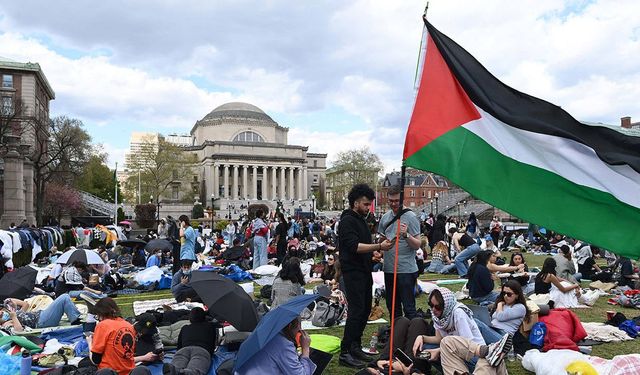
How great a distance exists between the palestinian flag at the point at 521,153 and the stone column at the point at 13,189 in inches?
944

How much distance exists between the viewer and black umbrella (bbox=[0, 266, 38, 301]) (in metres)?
9.34

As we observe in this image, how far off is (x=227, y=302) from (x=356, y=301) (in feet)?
4.83

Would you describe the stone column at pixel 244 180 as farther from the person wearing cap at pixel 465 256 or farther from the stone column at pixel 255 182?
the person wearing cap at pixel 465 256

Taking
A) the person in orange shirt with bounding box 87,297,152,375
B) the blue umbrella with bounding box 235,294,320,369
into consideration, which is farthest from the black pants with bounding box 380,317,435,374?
the person in orange shirt with bounding box 87,297,152,375

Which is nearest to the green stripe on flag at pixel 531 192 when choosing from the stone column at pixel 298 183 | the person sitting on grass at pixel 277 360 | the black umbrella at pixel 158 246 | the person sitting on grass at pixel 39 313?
the person sitting on grass at pixel 277 360

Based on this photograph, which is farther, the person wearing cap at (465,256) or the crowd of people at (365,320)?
the person wearing cap at (465,256)

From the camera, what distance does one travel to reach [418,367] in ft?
18.0

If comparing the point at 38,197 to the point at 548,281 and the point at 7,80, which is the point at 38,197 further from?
the point at 548,281

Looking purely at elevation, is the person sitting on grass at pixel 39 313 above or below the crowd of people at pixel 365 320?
below

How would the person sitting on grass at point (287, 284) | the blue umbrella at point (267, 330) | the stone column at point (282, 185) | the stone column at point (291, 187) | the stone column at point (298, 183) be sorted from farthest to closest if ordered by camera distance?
the stone column at point (298, 183)
the stone column at point (291, 187)
the stone column at point (282, 185)
the person sitting on grass at point (287, 284)
the blue umbrella at point (267, 330)

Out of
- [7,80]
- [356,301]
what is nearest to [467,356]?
[356,301]

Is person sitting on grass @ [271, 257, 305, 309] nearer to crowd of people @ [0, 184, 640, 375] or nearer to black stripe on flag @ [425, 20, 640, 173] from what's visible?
crowd of people @ [0, 184, 640, 375]

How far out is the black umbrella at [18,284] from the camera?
934 cm

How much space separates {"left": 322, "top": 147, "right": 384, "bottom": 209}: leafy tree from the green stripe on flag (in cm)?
7820
